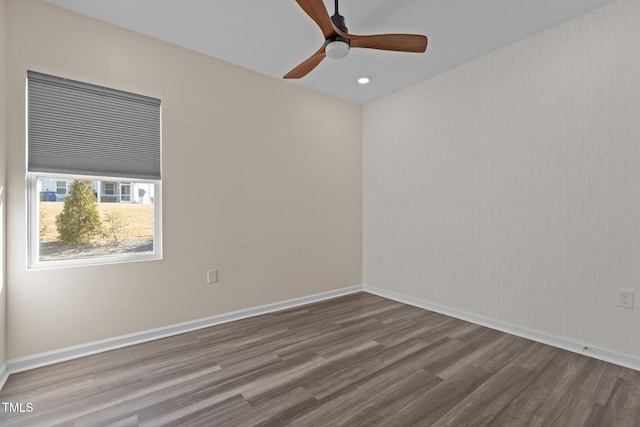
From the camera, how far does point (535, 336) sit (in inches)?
103

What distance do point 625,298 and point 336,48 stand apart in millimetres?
2746

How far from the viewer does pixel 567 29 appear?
2428mm

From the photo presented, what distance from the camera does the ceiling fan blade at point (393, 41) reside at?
1938 mm

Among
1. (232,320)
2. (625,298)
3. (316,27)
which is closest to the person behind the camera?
(625,298)

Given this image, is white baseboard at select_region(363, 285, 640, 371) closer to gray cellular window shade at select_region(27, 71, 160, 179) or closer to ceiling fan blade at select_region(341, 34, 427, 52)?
ceiling fan blade at select_region(341, 34, 427, 52)

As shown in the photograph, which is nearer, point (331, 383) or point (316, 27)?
point (331, 383)

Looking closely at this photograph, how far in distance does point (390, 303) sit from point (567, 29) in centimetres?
313

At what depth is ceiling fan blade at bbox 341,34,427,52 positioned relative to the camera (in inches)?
76.3

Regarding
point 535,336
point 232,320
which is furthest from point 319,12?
point 535,336

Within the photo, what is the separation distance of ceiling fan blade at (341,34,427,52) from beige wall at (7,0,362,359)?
1.62 m

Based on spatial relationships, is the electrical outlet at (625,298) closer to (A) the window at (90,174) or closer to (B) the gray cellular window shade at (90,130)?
(A) the window at (90,174)

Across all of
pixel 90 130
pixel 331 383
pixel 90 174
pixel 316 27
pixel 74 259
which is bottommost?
pixel 331 383

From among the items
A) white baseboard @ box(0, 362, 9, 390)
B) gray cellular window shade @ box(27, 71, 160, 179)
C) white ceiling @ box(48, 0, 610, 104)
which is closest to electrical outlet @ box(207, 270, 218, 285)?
gray cellular window shade @ box(27, 71, 160, 179)

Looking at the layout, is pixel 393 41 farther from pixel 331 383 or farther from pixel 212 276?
pixel 212 276
